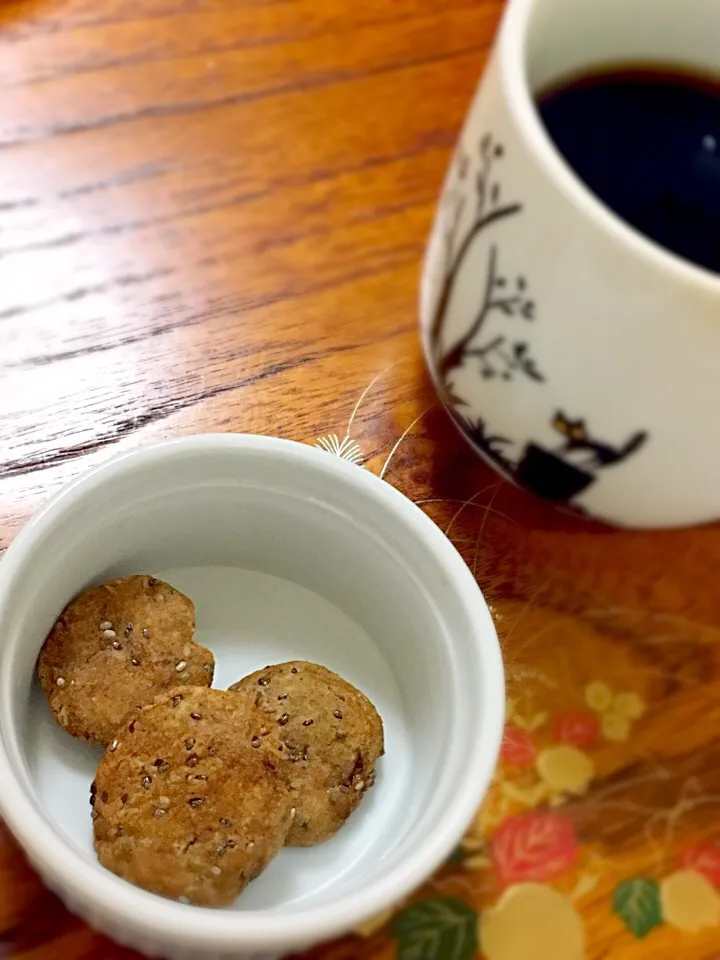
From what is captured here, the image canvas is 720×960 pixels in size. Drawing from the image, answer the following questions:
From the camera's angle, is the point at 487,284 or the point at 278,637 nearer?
the point at 487,284

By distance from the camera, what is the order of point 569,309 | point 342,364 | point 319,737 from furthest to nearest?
1. point 342,364
2. point 319,737
3. point 569,309

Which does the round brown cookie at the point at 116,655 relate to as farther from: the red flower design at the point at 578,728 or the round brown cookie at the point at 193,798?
the red flower design at the point at 578,728

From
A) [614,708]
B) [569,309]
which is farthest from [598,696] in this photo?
[569,309]

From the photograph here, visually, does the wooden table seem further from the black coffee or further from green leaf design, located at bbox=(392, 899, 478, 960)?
the black coffee

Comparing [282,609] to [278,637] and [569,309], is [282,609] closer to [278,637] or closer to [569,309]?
[278,637]

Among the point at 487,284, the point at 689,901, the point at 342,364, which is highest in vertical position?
the point at 487,284

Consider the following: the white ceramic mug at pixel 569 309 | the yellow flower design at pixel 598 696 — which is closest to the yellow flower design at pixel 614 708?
the yellow flower design at pixel 598 696
